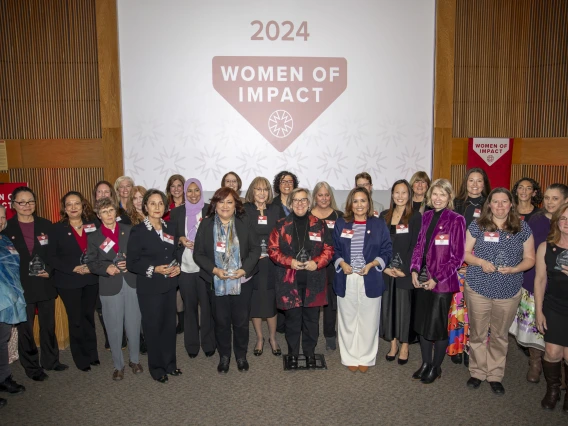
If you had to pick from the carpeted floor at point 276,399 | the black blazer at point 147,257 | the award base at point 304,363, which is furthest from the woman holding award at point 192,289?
the award base at point 304,363

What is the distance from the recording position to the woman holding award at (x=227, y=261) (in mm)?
3486

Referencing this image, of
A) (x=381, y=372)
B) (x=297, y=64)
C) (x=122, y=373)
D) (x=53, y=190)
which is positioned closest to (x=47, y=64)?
(x=53, y=190)

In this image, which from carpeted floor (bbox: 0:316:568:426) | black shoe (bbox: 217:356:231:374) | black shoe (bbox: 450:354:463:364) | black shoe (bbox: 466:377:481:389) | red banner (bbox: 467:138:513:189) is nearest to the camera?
carpeted floor (bbox: 0:316:568:426)

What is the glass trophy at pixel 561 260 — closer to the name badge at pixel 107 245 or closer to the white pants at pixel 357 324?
the white pants at pixel 357 324

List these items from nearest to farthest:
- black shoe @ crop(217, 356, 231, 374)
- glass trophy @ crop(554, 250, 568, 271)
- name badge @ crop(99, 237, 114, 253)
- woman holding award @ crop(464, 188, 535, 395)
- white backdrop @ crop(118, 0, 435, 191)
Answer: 1. glass trophy @ crop(554, 250, 568, 271)
2. woman holding award @ crop(464, 188, 535, 395)
3. name badge @ crop(99, 237, 114, 253)
4. black shoe @ crop(217, 356, 231, 374)
5. white backdrop @ crop(118, 0, 435, 191)

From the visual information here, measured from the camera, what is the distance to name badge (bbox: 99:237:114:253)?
11.3 feet

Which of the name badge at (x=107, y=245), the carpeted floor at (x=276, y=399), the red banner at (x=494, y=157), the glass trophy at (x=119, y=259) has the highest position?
the red banner at (x=494, y=157)

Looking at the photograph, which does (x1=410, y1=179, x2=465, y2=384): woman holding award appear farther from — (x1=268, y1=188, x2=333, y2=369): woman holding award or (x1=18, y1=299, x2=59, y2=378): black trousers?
(x1=18, y1=299, x2=59, y2=378): black trousers

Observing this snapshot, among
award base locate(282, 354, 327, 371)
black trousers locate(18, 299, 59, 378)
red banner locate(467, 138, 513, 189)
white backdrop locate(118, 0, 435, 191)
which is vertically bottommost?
award base locate(282, 354, 327, 371)

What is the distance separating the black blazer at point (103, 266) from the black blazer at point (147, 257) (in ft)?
0.61

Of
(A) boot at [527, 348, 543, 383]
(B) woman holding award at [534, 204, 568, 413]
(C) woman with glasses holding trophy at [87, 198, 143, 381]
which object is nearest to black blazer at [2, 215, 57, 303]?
(C) woman with glasses holding trophy at [87, 198, 143, 381]

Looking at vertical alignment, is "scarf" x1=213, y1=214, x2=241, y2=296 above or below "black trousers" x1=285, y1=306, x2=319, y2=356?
above

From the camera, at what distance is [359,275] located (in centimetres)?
358

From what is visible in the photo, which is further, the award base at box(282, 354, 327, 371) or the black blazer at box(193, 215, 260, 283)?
the award base at box(282, 354, 327, 371)
